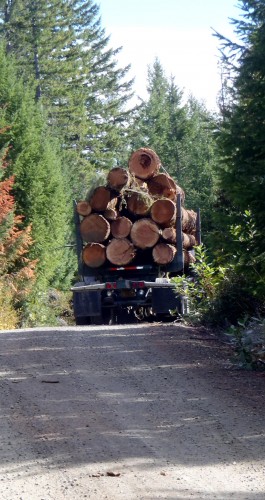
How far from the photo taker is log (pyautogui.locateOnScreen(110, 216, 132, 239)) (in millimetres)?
19734

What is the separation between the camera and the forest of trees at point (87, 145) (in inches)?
438

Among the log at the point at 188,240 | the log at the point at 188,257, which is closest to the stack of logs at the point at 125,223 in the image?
the log at the point at 188,240

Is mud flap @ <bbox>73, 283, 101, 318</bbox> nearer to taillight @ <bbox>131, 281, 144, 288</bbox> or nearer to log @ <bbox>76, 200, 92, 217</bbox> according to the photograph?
taillight @ <bbox>131, 281, 144, 288</bbox>

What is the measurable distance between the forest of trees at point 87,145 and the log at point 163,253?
4.58ft

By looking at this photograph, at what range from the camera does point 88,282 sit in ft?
66.3

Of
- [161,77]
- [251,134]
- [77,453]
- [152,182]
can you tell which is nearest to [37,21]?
[161,77]

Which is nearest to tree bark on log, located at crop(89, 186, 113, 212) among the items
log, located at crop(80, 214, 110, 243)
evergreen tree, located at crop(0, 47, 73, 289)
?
log, located at crop(80, 214, 110, 243)

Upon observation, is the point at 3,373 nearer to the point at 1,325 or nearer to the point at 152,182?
the point at 152,182

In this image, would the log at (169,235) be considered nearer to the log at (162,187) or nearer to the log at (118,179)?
the log at (162,187)

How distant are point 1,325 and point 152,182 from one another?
578cm

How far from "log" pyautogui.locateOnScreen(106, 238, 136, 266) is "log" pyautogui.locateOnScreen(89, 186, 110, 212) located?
80 cm

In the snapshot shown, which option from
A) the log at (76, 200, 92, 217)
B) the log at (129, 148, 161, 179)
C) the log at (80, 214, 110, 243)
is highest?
the log at (129, 148, 161, 179)

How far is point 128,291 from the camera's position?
770 inches

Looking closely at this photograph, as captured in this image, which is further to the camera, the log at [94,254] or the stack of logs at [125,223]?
the log at [94,254]
